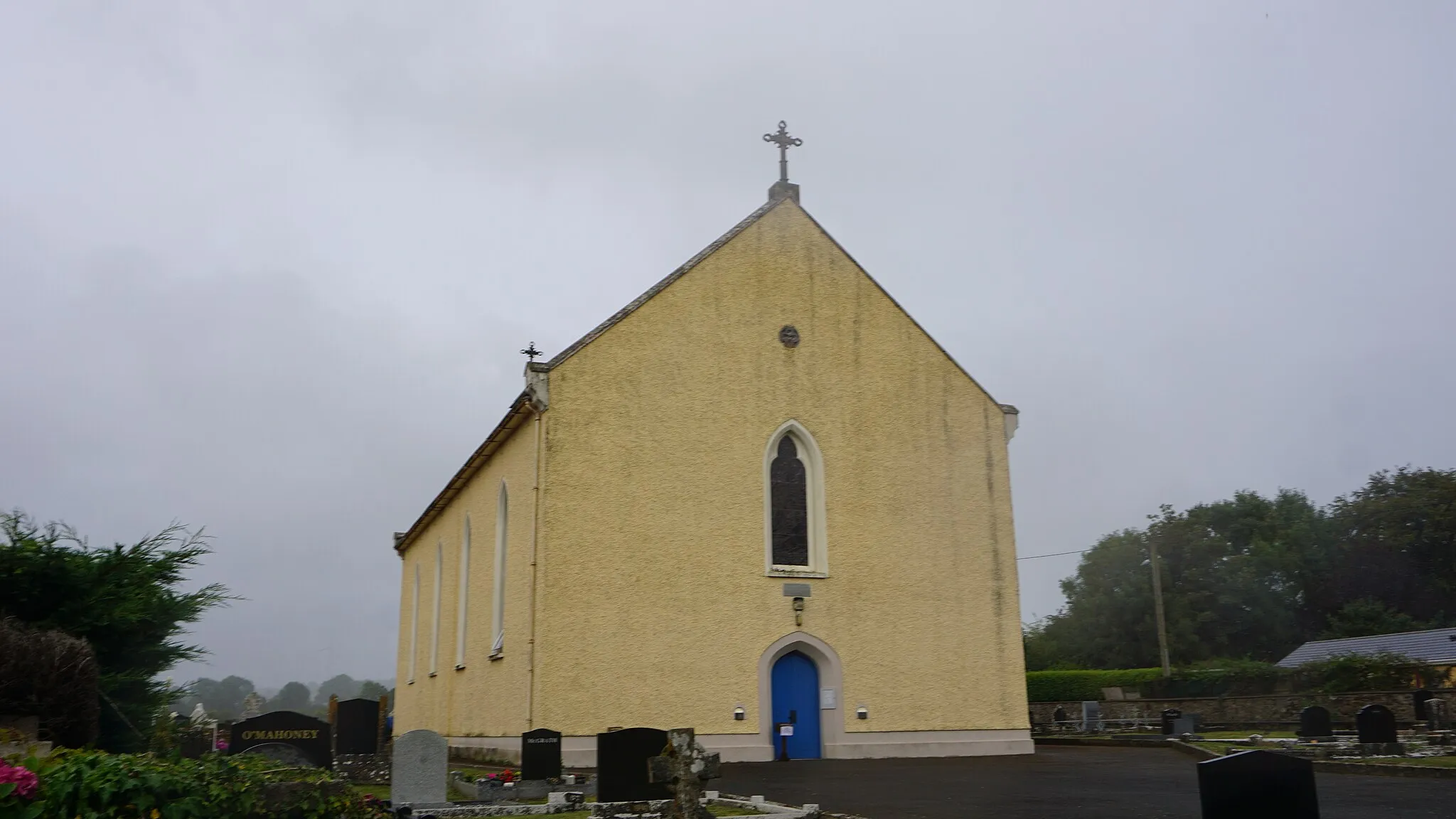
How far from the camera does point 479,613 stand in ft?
77.5

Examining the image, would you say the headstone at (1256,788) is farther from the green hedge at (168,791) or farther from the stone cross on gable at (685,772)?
the green hedge at (168,791)

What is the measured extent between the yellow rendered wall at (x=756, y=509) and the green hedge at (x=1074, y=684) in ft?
63.1

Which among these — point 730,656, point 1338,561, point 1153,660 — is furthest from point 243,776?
point 1338,561

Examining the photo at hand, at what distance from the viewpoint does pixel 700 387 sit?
20.6 metres

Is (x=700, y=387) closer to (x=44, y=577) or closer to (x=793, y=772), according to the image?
(x=793, y=772)

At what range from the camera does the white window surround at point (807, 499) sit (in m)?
20.3

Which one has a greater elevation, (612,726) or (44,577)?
(44,577)

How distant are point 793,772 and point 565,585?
16.0 feet

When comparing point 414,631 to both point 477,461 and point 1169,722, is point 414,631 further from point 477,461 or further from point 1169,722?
point 1169,722

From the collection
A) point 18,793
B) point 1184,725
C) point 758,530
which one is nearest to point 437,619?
point 758,530

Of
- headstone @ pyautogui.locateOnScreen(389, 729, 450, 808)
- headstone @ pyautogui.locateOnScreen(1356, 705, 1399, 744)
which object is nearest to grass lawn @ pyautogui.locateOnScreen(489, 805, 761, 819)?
headstone @ pyautogui.locateOnScreen(389, 729, 450, 808)

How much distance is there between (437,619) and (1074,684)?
2315 centimetres

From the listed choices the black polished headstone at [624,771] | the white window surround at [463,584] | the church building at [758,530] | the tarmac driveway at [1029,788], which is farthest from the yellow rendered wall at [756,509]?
the white window surround at [463,584]

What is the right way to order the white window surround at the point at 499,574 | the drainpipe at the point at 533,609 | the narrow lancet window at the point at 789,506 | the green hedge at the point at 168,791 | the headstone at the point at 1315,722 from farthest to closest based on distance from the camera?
the white window surround at the point at 499,574 → the narrow lancet window at the point at 789,506 → the headstone at the point at 1315,722 → the drainpipe at the point at 533,609 → the green hedge at the point at 168,791
